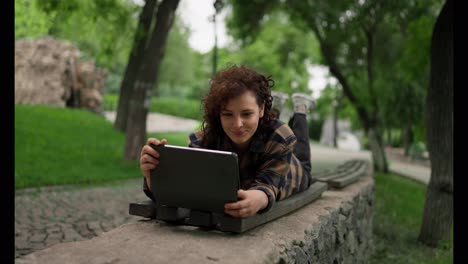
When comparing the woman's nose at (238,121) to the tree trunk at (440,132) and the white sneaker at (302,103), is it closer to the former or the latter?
the white sneaker at (302,103)

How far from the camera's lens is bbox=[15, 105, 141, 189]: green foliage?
9477mm

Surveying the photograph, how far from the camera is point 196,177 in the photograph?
8.29ft

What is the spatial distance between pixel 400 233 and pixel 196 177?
518 centimetres

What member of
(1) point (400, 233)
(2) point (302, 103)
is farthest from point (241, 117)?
(1) point (400, 233)

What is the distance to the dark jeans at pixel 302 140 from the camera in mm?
4355

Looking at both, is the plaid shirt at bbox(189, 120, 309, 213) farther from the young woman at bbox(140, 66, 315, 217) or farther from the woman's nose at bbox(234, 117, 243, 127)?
the woman's nose at bbox(234, 117, 243, 127)

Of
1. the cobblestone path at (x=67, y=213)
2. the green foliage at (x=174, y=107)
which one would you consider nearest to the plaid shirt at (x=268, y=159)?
the cobblestone path at (x=67, y=213)

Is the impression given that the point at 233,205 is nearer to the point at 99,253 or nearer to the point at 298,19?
the point at 99,253

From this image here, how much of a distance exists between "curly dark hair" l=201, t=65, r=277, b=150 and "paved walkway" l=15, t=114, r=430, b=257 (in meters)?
2.53

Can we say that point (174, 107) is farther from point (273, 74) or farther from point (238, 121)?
point (238, 121)

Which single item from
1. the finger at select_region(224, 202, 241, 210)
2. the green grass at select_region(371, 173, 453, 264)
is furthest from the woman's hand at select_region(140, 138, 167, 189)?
the green grass at select_region(371, 173, 453, 264)

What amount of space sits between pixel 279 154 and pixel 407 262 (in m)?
3.28

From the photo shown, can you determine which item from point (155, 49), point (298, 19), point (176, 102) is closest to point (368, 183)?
point (155, 49)

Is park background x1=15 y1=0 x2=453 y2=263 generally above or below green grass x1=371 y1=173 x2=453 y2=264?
above
